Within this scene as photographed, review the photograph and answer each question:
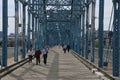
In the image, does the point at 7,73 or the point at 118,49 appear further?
the point at 7,73

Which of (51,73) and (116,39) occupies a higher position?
(116,39)

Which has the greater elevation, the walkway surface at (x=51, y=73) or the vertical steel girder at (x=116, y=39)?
the vertical steel girder at (x=116, y=39)

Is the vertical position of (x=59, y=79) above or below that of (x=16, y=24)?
below

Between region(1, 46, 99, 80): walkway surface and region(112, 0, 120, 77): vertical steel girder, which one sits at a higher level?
region(112, 0, 120, 77): vertical steel girder

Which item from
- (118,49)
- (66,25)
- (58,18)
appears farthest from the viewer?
(66,25)

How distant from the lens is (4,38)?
2467cm

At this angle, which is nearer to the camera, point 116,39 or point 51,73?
point 116,39

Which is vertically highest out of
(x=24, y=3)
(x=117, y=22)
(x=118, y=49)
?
(x=24, y=3)

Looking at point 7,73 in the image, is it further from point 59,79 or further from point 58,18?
point 58,18

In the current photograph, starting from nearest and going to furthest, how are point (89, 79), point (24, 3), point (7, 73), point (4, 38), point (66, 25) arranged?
1. point (89, 79)
2. point (7, 73)
3. point (4, 38)
4. point (24, 3)
5. point (66, 25)

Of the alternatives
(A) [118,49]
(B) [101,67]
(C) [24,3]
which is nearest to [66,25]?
(C) [24,3]

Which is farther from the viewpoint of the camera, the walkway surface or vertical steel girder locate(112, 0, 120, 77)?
→ the walkway surface

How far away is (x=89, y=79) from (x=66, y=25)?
87940 mm

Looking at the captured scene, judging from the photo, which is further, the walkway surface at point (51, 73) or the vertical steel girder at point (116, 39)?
the walkway surface at point (51, 73)
